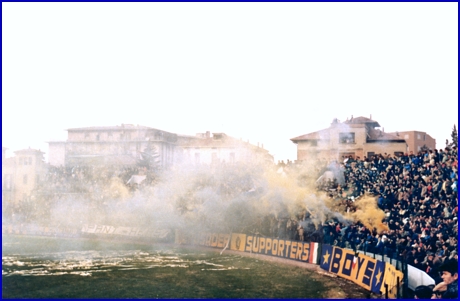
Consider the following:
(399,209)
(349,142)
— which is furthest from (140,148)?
(399,209)

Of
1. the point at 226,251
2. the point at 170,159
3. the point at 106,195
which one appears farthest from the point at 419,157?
the point at 106,195

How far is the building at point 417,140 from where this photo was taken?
56.3ft

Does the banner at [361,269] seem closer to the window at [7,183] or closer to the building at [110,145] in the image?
the building at [110,145]

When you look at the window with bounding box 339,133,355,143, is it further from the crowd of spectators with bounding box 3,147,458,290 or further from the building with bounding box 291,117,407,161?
the crowd of spectators with bounding box 3,147,458,290

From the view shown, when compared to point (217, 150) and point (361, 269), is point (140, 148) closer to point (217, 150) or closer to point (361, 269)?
point (217, 150)

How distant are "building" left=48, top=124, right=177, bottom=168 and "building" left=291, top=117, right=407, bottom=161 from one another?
26.3 feet

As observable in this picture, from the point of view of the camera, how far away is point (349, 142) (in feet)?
63.9

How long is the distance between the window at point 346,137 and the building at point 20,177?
19.3 meters

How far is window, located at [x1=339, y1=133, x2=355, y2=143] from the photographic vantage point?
1931 cm

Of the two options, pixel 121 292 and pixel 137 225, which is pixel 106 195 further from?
pixel 121 292

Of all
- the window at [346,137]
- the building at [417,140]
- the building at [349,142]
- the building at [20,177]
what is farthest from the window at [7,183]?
the building at [417,140]

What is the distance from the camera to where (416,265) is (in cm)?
1229

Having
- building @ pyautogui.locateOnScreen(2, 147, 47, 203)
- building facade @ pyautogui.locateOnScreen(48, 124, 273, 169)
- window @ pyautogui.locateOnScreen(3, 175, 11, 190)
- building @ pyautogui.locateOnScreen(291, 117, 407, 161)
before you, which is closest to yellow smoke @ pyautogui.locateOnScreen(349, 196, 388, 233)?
building @ pyautogui.locateOnScreen(291, 117, 407, 161)

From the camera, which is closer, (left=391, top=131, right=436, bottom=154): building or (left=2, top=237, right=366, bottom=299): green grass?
(left=2, top=237, right=366, bottom=299): green grass
